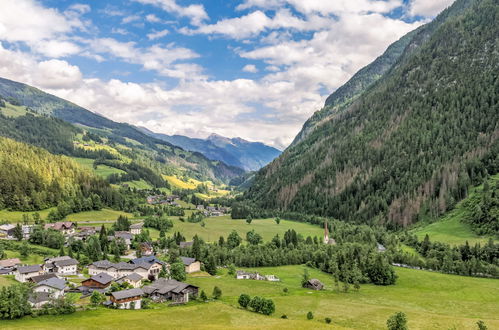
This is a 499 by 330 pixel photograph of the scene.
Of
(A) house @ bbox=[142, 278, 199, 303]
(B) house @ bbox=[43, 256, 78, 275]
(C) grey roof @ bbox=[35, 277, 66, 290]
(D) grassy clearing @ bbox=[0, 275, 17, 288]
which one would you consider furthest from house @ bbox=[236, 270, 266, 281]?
(D) grassy clearing @ bbox=[0, 275, 17, 288]

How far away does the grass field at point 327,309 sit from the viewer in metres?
76.4

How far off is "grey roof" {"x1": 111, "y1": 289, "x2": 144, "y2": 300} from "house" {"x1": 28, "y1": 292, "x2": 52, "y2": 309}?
13.7 meters

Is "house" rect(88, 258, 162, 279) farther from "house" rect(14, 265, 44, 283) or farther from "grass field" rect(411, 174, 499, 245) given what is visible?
"grass field" rect(411, 174, 499, 245)

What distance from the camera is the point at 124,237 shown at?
170 metres

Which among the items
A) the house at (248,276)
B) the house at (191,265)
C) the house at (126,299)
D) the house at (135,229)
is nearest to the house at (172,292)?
the house at (126,299)

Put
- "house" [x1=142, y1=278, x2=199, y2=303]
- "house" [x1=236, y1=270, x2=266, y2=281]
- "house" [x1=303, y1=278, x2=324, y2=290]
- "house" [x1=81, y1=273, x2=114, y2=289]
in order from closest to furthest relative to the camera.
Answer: "house" [x1=142, y1=278, x2=199, y2=303]
"house" [x1=81, y1=273, x2=114, y2=289]
"house" [x1=303, y1=278, x2=324, y2=290]
"house" [x1=236, y1=270, x2=266, y2=281]

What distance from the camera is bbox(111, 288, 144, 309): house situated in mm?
90625

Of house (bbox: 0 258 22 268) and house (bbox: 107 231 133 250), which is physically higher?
house (bbox: 107 231 133 250)

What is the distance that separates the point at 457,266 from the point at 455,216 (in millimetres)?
63651

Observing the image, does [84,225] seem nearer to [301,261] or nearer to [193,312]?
[301,261]

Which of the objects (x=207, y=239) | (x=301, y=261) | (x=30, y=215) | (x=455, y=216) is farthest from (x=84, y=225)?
(x=455, y=216)

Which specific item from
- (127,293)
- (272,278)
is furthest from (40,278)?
(272,278)

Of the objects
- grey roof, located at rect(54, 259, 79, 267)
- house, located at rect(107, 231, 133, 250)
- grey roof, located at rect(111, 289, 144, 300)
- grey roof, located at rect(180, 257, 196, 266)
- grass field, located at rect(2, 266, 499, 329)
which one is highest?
house, located at rect(107, 231, 133, 250)

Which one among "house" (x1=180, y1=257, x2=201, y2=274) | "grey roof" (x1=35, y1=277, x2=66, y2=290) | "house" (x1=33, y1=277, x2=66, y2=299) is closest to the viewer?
"house" (x1=33, y1=277, x2=66, y2=299)
